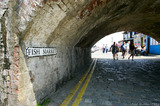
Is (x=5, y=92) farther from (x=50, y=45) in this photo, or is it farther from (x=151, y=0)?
(x=151, y=0)

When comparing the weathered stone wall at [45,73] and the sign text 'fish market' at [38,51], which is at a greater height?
the sign text 'fish market' at [38,51]

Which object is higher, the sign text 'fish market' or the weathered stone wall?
the sign text 'fish market'

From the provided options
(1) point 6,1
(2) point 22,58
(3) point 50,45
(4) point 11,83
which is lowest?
(4) point 11,83

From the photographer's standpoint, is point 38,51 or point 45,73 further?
point 45,73

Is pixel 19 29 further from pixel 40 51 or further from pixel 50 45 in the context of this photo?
pixel 50 45

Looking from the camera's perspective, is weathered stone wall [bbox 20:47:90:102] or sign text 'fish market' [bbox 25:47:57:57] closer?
sign text 'fish market' [bbox 25:47:57:57]

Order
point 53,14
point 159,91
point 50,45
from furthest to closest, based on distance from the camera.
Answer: point 159,91 → point 50,45 → point 53,14

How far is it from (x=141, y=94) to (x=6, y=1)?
4361 mm

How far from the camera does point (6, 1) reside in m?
2.17

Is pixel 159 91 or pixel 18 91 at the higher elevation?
pixel 18 91

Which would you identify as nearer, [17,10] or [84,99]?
[17,10]

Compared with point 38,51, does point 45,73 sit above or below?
below

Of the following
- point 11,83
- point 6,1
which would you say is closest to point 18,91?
point 11,83

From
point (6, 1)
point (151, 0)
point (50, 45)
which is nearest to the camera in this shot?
point (6, 1)
